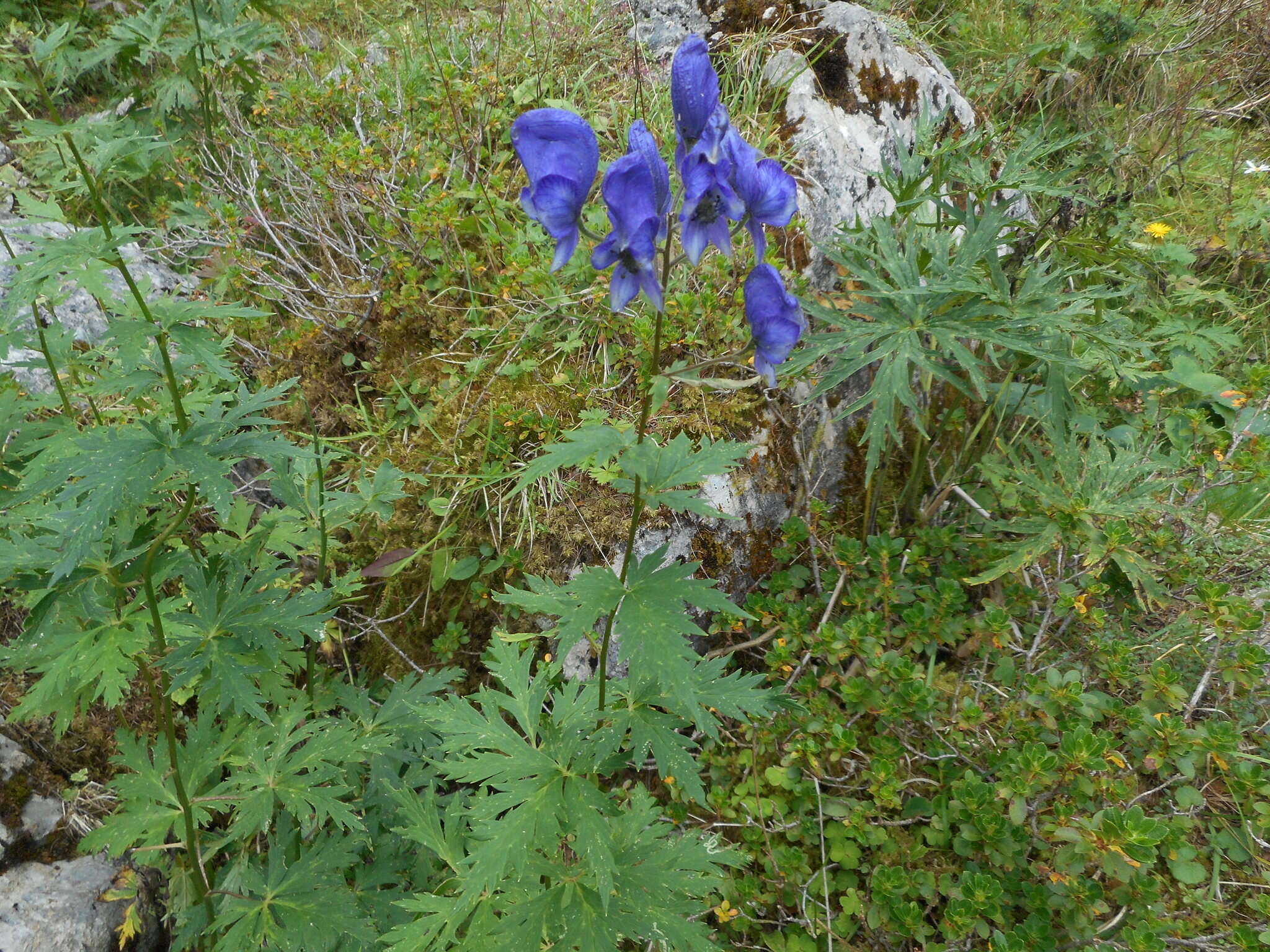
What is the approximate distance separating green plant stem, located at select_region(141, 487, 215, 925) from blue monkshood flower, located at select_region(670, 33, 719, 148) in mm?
1372

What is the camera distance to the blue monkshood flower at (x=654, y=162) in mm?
1328

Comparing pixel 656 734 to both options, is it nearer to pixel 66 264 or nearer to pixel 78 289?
pixel 66 264

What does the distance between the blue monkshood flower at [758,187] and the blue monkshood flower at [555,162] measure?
27cm

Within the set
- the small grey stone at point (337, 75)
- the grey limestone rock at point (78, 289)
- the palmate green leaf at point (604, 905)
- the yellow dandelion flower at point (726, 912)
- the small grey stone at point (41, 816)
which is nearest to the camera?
the palmate green leaf at point (604, 905)

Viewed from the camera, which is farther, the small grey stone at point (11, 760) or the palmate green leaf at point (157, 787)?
the small grey stone at point (11, 760)

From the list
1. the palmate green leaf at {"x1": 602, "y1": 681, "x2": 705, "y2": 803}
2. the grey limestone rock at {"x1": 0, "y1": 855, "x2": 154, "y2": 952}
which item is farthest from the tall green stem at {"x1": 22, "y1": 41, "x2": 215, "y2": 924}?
the palmate green leaf at {"x1": 602, "y1": 681, "x2": 705, "y2": 803}

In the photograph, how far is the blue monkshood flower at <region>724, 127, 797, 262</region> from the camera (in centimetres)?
139

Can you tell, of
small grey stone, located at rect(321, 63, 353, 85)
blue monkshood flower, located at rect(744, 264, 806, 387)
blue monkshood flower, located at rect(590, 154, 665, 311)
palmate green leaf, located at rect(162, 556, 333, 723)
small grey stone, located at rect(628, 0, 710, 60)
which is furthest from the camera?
small grey stone, located at rect(628, 0, 710, 60)

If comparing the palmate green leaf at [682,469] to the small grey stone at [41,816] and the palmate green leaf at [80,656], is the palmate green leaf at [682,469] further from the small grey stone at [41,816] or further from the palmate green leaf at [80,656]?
the small grey stone at [41,816]

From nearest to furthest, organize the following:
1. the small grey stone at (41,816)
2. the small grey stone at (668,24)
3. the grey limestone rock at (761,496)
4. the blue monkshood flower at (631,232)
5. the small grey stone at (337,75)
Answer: the blue monkshood flower at (631,232) → the small grey stone at (41,816) → the grey limestone rock at (761,496) → the small grey stone at (337,75) → the small grey stone at (668,24)

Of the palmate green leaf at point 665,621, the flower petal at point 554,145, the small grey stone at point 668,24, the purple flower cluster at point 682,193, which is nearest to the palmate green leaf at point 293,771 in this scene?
the palmate green leaf at point 665,621

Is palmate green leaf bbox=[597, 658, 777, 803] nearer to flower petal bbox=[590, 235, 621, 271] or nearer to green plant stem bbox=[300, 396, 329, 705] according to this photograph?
flower petal bbox=[590, 235, 621, 271]

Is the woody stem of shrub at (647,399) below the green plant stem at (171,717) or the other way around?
the other way around

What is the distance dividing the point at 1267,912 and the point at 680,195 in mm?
2199
